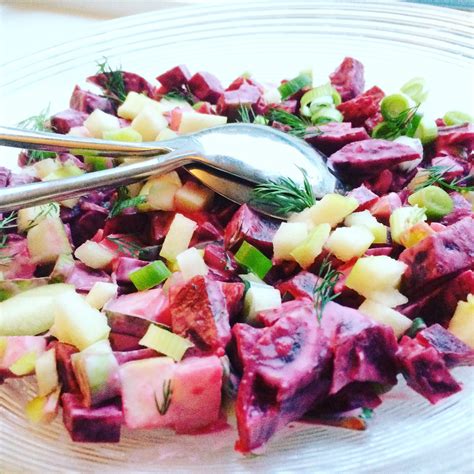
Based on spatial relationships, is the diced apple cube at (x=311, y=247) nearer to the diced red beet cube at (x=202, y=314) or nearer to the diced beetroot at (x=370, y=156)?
the diced red beet cube at (x=202, y=314)

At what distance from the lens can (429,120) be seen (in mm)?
2682

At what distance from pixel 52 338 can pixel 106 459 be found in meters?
0.44

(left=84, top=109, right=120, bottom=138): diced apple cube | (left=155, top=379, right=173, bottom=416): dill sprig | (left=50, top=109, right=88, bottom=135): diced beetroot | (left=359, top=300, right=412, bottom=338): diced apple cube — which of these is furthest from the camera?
(left=50, top=109, right=88, bottom=135): diced beetroot

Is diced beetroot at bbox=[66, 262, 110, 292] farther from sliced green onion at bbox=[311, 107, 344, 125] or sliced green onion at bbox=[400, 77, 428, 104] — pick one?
sliced green onion at bbox=[400, 77, 428, 104]

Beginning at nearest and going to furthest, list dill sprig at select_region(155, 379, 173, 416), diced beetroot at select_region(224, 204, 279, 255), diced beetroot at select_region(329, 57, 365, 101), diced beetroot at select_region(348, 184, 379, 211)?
1. dill sprig at select_region(155, 379, 173, 416)
2. diced beetroot at select_region(224, 204, 279, 255)
3. diced beetroot at select_region(348, 184, 379, 211)
4. diced beetroot at select_region(329, 57, 365, 101)

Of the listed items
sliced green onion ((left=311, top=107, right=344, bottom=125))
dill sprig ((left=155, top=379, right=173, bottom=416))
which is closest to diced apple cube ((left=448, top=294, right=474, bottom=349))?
dill sprig ((left=155, top=379, right=173, bottom=416))

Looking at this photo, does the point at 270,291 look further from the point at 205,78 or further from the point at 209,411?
the point at 205,78

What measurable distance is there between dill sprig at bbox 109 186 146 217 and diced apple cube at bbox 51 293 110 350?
1.71ft

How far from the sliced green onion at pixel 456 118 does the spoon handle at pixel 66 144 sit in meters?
1.26

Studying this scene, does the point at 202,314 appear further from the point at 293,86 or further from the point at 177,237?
the point at 293,86

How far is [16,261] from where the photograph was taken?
94.7 inches

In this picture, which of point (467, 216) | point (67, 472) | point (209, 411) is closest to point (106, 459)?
point (67, 472)

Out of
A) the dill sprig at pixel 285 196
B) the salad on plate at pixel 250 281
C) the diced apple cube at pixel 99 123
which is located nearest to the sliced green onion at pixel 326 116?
the salad on plate at pixel 250 281

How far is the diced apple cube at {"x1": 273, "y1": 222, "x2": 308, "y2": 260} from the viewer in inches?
85.4
